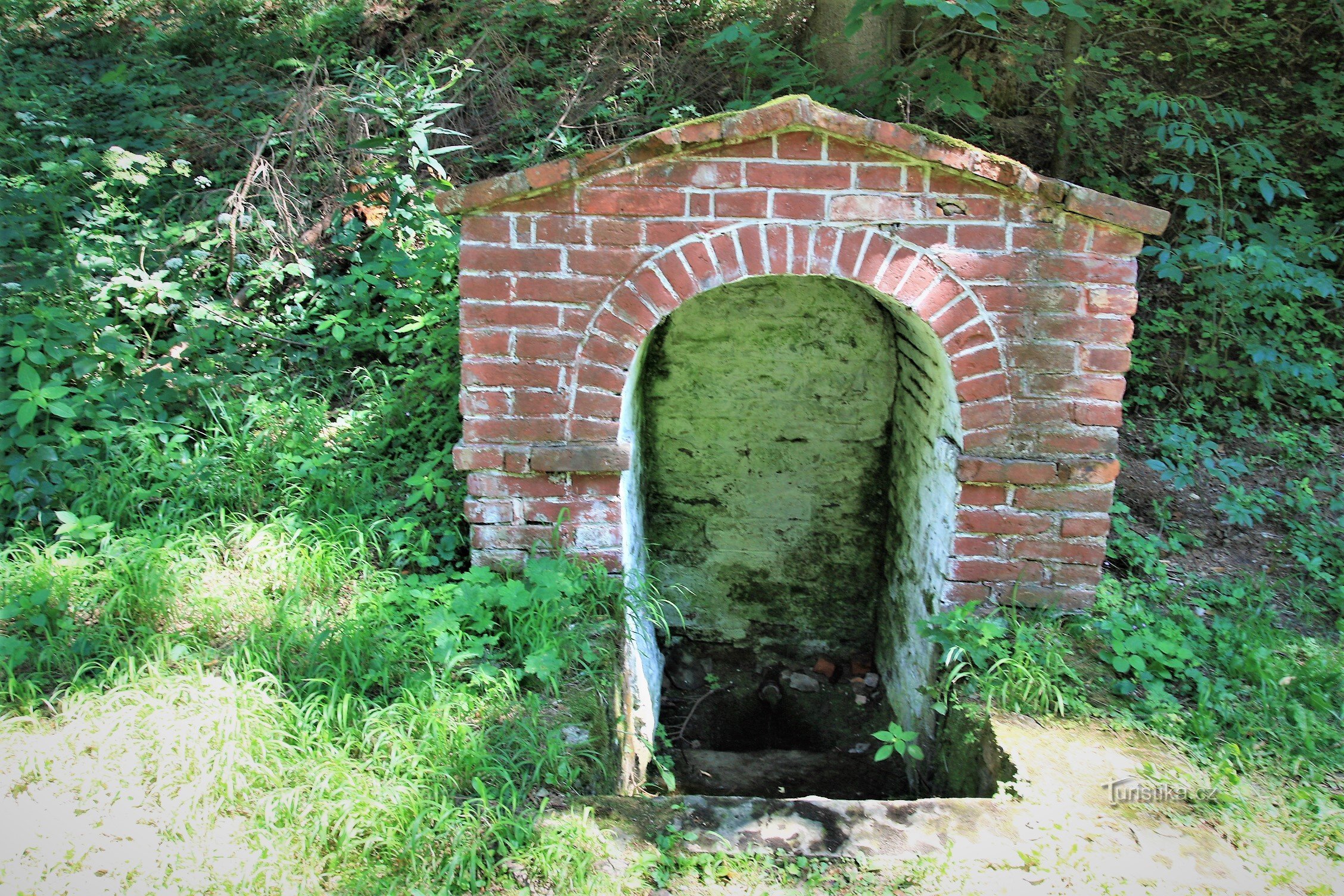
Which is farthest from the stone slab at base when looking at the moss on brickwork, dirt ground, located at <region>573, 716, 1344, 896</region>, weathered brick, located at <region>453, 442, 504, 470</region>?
the moss on brickwork

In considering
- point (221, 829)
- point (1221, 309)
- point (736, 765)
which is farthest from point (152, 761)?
point (1221, 309)

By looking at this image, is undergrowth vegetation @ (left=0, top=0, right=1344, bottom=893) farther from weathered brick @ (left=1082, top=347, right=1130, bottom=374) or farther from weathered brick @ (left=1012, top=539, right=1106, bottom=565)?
weathered brick @ (left=1082, top=347, right=1130, bottom=374)

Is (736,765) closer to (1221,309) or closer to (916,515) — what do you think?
(916,515)

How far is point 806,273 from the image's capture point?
10.6 feet

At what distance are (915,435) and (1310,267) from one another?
2.96 m

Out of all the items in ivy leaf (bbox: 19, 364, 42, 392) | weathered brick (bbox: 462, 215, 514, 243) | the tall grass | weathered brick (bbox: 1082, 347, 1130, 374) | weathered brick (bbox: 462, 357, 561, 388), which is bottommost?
the tall grass

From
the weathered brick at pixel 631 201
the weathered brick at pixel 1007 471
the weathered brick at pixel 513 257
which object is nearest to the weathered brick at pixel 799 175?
the weathered brick at pixel 631 201

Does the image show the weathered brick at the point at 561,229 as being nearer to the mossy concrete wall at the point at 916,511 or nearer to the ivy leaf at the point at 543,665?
the mossy concrete wall at the point at 916,511

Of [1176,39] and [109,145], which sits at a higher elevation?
[1176,39]

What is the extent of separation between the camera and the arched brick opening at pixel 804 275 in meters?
3.12

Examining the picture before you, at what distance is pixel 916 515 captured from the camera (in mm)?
4207

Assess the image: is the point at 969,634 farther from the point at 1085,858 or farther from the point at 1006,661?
the point at 1085,858

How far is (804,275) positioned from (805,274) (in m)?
0.06

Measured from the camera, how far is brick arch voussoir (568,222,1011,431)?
10.5 feet
